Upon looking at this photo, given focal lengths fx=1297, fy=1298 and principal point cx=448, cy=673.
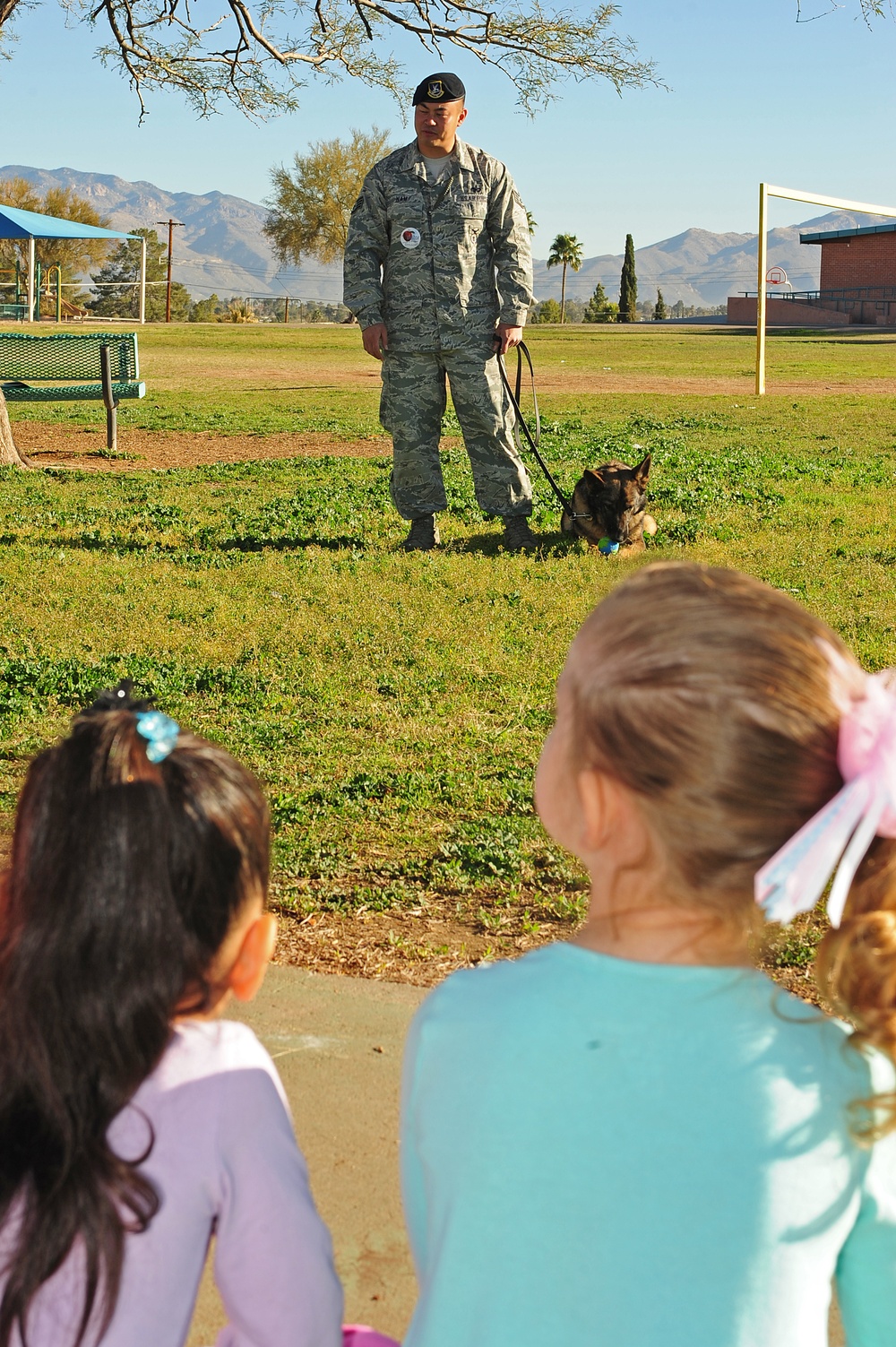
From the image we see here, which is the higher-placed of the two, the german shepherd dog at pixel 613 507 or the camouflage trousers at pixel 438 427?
the camouflage trousers at pixel 438 427

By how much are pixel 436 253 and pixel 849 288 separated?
64.2 metres

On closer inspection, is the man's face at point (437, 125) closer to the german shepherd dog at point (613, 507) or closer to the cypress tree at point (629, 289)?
the german shepherd dog at point (613, 507)

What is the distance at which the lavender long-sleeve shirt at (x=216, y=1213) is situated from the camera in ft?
4.87

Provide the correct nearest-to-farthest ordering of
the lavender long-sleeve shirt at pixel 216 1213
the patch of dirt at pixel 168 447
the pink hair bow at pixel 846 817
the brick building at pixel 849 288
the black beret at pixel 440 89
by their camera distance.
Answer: the pink hair bow at pixel 846 817 → the lavender long-sleeve shirt at pixel 216 1213 → the black beret at pixel 440 89 → the patch of dirt at pixel 168 447 → the brick building at pixel 849 288

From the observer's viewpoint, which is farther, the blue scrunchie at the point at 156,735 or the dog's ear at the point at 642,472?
the dog's ear at the point at 642,472

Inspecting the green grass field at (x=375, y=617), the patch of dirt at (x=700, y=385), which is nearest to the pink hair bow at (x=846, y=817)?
the green grass field at (x=375, y=617)

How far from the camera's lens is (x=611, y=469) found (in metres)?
8.62

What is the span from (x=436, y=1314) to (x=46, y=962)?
571 millimetres

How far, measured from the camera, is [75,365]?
14516 millimetres

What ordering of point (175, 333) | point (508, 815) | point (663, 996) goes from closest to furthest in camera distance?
point (663, 996) → point (508, 815) → point (175, 333)

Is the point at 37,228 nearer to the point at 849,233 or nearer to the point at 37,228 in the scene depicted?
the point at 37,228

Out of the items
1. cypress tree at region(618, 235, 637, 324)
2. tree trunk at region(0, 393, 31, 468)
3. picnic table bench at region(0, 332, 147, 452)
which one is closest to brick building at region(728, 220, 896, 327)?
cypress tree at region(618, 235, 637, 324)

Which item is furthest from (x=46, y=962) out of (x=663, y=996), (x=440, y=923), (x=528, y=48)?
(x=528, y=48)

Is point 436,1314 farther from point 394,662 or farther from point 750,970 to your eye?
point 394,662
